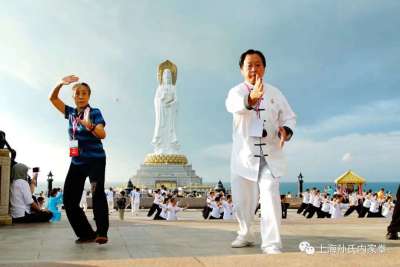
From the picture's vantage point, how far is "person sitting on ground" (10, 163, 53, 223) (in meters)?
7.84

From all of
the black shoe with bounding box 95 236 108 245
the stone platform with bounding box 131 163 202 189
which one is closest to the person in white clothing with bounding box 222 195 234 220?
the black shoe with bounding box 95 236 108 245

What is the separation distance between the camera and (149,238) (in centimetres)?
565

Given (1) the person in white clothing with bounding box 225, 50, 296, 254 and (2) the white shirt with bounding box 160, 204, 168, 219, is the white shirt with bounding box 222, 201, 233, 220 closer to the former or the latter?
(2) the white shirt with bounding box 160, 204, 168, 219

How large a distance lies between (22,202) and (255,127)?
15.7ft

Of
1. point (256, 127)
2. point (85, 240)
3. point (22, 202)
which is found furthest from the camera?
point (22, 202)

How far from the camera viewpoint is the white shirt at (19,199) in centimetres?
783

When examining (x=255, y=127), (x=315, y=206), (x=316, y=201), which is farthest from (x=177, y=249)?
(x=316, y=201)

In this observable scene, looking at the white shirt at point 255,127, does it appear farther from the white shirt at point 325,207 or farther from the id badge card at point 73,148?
the white shirt at point 325,207

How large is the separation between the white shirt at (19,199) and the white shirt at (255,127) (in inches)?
174

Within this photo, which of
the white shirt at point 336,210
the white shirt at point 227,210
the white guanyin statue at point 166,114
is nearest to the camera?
the white shirt at point 227,210

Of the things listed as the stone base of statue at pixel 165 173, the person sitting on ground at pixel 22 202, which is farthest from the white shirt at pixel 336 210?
the stone base of statue at pixel 165 173

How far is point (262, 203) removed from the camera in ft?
14.8

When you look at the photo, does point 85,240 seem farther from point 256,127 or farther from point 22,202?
point 22,202

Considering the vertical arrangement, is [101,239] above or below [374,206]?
below
